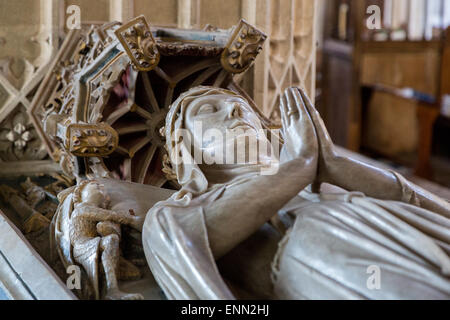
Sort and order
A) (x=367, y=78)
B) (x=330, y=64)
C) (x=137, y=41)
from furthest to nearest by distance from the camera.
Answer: (x=330, y=64) → (x=367, y=78) → (x=137, y=41)

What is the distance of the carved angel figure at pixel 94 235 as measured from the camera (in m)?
2.75

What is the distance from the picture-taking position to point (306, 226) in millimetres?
2518

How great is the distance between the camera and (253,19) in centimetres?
502

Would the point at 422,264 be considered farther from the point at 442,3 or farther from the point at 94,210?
the point at 442,3

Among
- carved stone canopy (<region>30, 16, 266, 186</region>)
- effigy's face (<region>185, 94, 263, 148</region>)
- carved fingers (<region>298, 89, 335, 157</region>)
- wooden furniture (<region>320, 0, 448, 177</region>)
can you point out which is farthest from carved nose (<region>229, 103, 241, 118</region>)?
wooden furniture (<region>320, 0, 448, 177</region>)

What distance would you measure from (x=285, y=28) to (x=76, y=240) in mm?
2896

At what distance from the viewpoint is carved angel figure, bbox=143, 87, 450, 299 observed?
7.55ft

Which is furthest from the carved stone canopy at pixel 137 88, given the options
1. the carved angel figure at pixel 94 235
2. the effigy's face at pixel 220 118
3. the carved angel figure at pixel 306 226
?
the carved angel figure at pixel 306 226

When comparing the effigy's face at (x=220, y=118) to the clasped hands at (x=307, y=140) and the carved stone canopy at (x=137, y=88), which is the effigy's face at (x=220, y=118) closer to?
the clasped hands at (x=307, y=140)

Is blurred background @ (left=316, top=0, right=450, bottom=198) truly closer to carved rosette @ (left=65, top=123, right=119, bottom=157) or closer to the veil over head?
carved rosette @ (left=65, top=123, right=119, bottom=157)

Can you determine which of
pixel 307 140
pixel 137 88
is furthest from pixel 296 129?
pixel 137 88

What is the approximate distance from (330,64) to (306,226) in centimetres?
1013

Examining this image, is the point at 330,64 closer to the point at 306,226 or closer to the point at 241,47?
the point at 241,47
